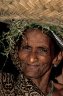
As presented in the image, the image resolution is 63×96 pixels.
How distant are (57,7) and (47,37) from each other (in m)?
0.90

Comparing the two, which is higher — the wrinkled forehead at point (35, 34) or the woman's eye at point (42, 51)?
the wrinkled forehead at point (35, 34)

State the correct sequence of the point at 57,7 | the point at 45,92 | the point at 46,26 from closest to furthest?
the point at 57,7 < the point at 46,26 < the point at 45,92

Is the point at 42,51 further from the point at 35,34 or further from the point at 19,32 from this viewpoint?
the point at 19,32

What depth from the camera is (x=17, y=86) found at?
18.5 ft

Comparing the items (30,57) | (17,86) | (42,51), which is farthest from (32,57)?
(17,86)

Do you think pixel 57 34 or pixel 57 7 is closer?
pixel 57 7

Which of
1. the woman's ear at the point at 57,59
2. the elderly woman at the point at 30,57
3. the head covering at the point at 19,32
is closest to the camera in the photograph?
the head covering at the point at 19,32

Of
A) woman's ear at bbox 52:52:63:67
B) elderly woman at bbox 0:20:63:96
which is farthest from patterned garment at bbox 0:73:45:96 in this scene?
woman's ear at bbox 52:52:63:67

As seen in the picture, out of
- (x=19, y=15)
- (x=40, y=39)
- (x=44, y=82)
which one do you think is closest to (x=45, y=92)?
(x=44, y=82)

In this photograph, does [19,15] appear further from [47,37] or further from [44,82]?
[44,82]

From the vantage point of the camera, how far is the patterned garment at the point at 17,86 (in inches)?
218

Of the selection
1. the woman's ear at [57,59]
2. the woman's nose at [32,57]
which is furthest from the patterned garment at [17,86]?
the woman's ear at [57,59]

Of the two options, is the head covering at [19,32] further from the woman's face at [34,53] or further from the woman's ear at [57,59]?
→ the woman's ear at [57,59]

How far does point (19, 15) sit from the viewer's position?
494 cm
